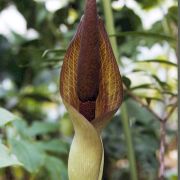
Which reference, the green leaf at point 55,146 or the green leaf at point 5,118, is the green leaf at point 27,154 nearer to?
the green leaf at point 55,146

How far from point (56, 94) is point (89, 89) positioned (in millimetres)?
1254

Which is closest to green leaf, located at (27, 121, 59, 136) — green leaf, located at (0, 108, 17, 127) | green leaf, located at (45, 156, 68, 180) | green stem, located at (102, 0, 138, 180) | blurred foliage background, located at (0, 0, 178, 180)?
blurred foliage background, located at (0, 0, 178, 180)

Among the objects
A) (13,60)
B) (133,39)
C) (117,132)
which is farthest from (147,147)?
(13,60)

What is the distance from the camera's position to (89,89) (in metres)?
0.64

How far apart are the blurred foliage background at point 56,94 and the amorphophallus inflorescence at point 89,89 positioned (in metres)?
0.10

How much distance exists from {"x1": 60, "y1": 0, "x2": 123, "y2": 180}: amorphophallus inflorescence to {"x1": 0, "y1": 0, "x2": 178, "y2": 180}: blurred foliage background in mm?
98

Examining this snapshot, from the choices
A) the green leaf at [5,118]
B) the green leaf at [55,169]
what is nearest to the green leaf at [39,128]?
the green leaf at [55,169]

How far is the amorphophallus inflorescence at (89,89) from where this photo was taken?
608 millimetres

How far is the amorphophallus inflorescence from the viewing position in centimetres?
61

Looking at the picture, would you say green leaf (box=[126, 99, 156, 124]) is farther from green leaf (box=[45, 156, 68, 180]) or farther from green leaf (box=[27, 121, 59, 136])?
green leaf (box=[45, 156, 68, 180])

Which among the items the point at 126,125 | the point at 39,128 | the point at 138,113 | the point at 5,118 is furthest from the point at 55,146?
the point at 5,118

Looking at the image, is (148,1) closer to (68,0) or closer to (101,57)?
(68,0)

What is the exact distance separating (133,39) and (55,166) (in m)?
0.39

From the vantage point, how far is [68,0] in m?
1.53
